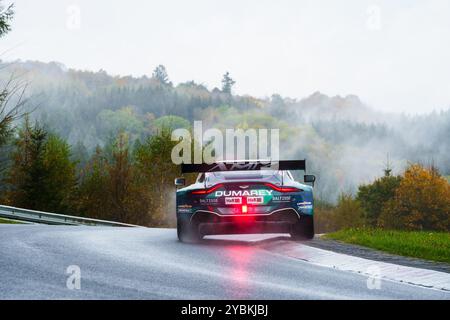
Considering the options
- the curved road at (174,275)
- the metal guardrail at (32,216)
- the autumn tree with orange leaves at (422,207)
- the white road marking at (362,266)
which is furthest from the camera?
the autumn tree with orange leaves at (422,207)

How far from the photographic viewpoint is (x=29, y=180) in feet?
179

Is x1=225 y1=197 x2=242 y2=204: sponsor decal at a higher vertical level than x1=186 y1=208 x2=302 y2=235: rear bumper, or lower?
higher

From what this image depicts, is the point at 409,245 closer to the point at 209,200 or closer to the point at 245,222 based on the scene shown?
the point at 245,222

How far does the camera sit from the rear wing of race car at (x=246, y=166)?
1227 centimetres

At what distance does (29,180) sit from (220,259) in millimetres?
46733

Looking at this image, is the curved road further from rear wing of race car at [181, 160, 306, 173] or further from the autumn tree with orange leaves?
the autumn tree with orange leaves

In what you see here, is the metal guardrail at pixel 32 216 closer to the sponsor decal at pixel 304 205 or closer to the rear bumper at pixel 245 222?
the rear bumper at pixel 245 222

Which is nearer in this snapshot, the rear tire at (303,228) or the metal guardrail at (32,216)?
the rear tire at (303,228)

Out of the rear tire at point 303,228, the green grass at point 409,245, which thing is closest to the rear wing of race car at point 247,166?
the rear tire at point 303,228

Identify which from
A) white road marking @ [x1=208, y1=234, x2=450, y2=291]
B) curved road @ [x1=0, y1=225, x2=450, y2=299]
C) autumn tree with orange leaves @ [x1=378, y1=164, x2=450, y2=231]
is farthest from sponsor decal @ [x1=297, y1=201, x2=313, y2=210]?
autumn tree with orange leaves @ [x1=378, y1=164, x2=450, y2=231]

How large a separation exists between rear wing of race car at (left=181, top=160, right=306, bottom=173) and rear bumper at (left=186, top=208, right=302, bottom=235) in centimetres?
81

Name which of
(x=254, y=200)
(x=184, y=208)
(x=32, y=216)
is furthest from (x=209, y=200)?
(x=32, y=216)

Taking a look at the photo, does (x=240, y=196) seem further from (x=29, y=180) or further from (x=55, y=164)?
(x=55, y=164)

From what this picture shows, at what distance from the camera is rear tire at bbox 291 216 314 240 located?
42.7 ft
